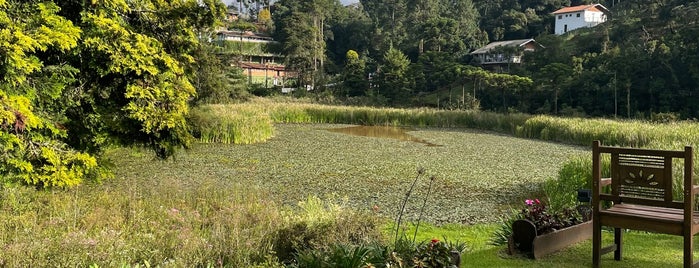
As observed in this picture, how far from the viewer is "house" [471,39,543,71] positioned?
3994 cm

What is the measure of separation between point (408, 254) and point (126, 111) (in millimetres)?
5536

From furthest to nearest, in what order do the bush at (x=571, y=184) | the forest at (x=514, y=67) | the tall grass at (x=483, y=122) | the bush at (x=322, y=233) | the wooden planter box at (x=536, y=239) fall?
the forest at (x=514, y=67)
the tall grass at (x=483, y=122)
the bush at (x=571, y=184)
the wooden planter box at (x=536, y=239)
the bush at (x=322, y=233)

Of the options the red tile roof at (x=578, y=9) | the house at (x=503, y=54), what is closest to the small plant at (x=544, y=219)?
the house at (x=503, y=54)

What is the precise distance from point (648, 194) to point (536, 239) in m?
0.77

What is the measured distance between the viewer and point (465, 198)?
23.7 feet

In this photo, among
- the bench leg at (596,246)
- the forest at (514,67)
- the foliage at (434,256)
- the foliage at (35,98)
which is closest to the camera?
the foliage at (434,256)

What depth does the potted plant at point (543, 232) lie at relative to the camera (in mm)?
3652

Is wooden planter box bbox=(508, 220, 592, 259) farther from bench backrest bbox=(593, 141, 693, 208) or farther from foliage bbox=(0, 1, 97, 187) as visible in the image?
foliage bbox=(0, 1, 97, 187)

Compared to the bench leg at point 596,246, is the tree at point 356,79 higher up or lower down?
higher up

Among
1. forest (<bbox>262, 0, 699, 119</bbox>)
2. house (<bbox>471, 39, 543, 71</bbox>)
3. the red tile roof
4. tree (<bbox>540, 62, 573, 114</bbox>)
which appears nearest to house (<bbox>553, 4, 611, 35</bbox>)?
the red tile roof

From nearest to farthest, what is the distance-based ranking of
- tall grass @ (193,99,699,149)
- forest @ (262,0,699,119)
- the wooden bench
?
the wooden bench → tall grass @ (193,99,699,149) → forest @ (262,0,699,119)

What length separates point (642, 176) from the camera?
10.1 feet

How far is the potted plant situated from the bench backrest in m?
0.61

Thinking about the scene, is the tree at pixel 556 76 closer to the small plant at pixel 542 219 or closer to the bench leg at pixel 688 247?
the small plant at pixel 542 219
